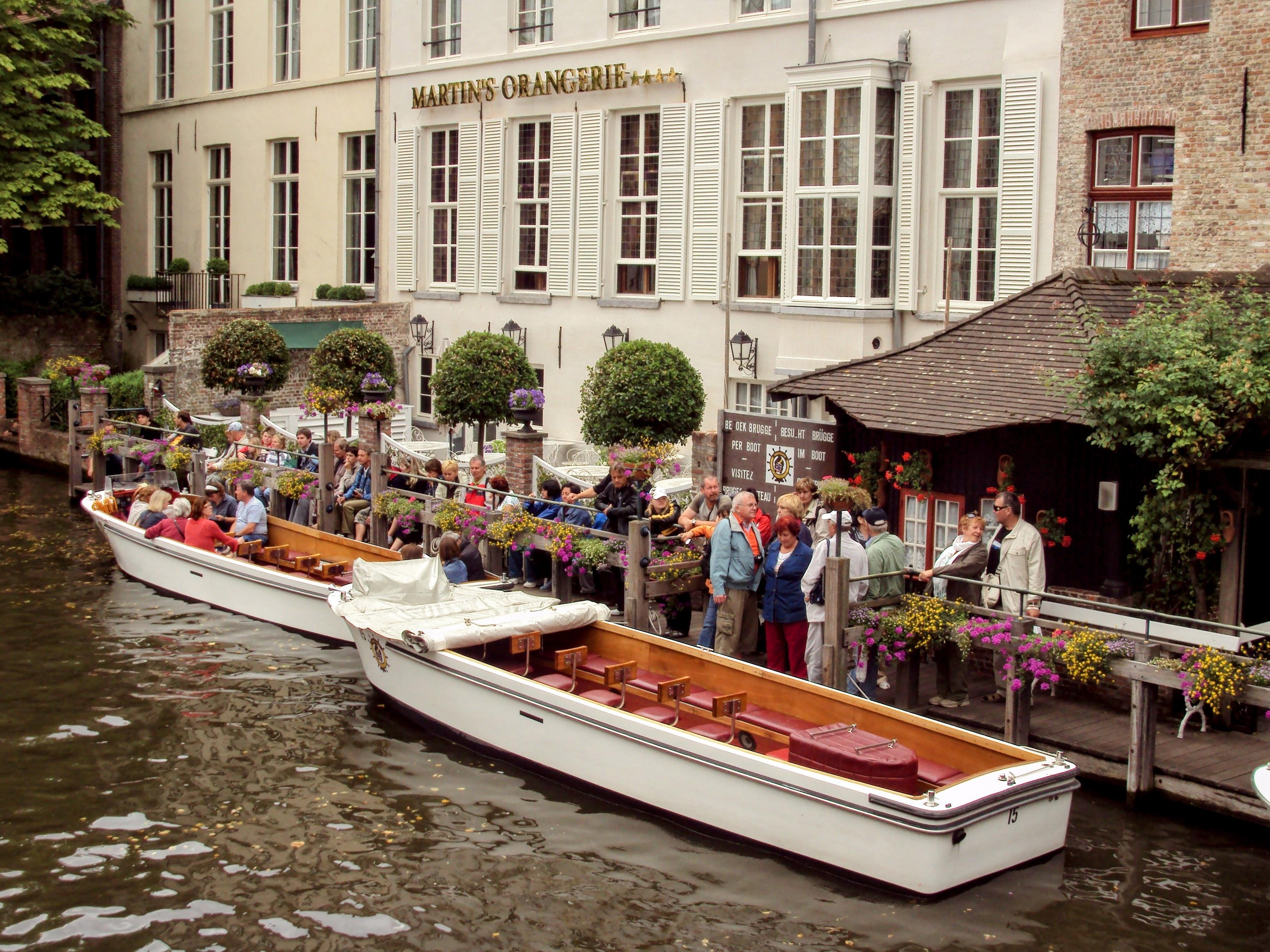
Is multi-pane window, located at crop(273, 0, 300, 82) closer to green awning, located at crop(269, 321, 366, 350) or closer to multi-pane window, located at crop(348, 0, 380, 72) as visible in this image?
multi-pane window, located at crop(348, 0, 380, 72)

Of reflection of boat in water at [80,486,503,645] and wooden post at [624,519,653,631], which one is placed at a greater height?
wooden post at [624,519,653,631]

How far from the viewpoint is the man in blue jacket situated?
12.2m

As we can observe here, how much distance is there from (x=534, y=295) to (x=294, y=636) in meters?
9.74

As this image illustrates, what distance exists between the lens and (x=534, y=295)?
77.8 feet

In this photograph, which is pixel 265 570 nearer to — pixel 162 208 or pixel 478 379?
pixel 478 379

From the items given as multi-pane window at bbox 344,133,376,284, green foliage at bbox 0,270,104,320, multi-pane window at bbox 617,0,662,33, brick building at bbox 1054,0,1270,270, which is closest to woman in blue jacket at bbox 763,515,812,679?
brick building at bbox 1054,0,1270,270

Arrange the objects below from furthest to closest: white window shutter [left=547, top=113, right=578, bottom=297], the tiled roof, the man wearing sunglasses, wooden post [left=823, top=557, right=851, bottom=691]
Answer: white window shutter [left=547, top=113, right=578, bottom=297] < the tiled roof < the man wearing sunglasses < wooden post [left=823, top=557, right=851, bottom=691]

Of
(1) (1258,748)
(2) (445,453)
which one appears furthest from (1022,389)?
(2) (445,453)

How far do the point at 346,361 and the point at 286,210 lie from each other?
340 inches

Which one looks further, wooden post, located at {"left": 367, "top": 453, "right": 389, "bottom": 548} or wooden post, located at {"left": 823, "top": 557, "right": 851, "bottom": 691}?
wooden post, located at {"left": 367, "top": 453, "right": 389, "bottom": 548}

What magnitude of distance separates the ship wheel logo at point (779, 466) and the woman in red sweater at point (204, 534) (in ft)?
21.2

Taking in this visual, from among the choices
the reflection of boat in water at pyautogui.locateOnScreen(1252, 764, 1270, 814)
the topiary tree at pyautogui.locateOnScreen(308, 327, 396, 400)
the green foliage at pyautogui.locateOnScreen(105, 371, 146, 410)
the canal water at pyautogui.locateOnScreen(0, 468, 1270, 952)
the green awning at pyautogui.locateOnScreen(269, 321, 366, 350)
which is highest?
the green awning at pyautogui.locateOnScreen(269, 321, 366, 350)

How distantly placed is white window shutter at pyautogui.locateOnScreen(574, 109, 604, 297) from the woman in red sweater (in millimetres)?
8113

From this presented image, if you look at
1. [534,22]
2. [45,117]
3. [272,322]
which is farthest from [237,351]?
[45,117]
